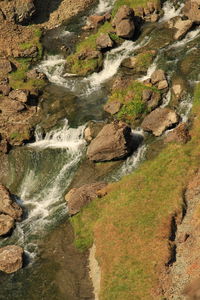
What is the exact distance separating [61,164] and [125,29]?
101ft

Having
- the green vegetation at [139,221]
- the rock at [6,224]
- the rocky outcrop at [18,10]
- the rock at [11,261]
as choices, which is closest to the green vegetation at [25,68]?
the rocky outcrop at [18,10]

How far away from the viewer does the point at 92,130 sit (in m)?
67.1

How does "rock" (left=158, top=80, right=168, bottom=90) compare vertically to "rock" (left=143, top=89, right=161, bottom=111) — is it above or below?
above

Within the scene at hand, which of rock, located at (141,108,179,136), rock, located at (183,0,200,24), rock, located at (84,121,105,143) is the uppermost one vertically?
rock, located at (183,0,200,24)

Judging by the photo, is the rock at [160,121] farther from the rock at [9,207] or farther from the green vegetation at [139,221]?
the rock at [9,207]

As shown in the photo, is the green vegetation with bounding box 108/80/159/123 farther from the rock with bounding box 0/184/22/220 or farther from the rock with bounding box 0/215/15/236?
the rock with bounding box 0/215/15/236

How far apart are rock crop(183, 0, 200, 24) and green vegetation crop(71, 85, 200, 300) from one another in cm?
2363

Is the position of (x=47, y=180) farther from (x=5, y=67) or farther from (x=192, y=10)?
(x=192, y=10)

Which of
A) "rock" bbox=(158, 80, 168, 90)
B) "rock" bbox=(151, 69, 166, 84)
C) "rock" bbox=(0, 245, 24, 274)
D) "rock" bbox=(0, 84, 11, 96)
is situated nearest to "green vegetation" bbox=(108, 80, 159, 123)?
"rock" bbox=(158, 80, 168, 90)

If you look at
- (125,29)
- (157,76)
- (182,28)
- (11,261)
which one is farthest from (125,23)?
(11,261)

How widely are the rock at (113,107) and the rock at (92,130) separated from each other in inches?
111

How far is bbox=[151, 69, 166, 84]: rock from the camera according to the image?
7019cm

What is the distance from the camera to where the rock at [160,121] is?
64000 mm

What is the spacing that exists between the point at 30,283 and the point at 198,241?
19.5 metres
